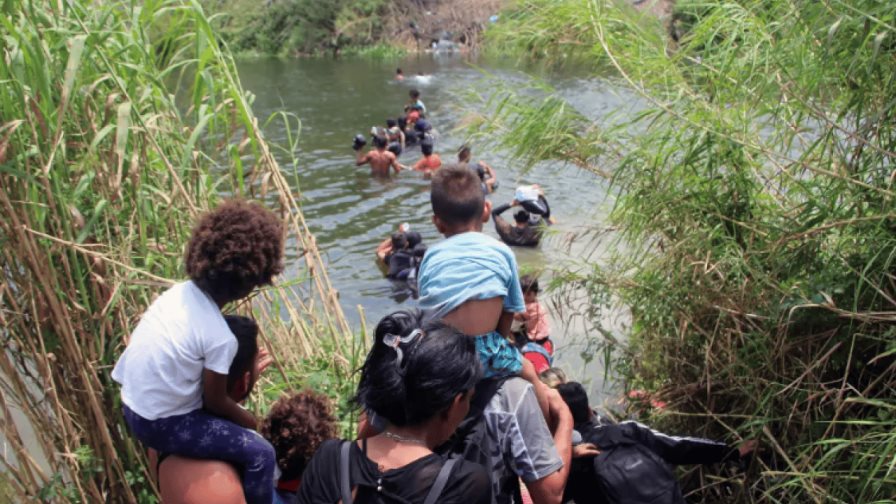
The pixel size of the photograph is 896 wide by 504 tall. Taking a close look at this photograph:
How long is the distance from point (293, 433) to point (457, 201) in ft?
3.88

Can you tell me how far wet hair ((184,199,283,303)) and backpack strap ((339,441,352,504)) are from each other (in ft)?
2.70

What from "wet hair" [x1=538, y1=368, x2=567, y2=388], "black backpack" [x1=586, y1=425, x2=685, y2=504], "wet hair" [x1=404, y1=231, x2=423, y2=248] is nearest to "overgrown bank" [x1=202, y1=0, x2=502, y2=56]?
"wet hair" [x1=404, y1=231, x2=423, y2=248]

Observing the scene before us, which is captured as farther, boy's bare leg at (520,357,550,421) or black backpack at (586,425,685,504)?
black backpack at (586,425,685,504)

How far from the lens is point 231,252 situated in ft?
8.95

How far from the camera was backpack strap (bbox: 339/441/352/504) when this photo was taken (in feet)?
6.96

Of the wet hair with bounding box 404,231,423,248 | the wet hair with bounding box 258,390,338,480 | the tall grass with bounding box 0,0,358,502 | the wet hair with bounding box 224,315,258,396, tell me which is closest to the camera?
the wet hair with bounding box 224,315,258,396

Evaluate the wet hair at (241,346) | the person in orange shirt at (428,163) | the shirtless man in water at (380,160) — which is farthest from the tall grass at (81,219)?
the shirtless man in water at (380,160)

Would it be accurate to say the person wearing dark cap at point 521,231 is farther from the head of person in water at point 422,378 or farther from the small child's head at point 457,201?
the head of person in water at point 422,378

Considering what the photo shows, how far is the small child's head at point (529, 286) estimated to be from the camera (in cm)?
522

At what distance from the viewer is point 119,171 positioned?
3.34 m

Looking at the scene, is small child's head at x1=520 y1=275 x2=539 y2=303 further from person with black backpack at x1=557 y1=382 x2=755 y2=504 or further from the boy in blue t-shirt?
the boy in blue t-shirt

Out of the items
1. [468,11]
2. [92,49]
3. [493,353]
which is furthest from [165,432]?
[468,11]

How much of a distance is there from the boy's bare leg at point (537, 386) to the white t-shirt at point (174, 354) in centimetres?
107

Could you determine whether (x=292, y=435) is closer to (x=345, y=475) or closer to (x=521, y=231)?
(x=345, y=475)
